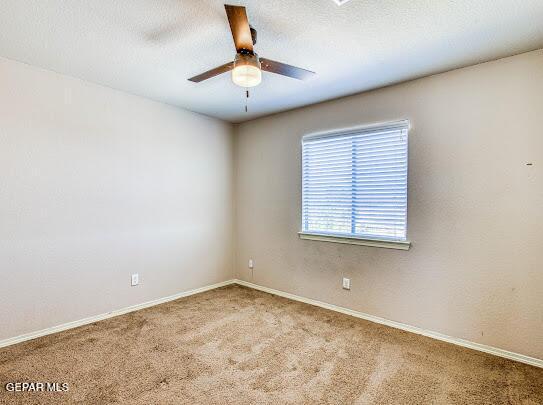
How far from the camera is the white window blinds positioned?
9.48ft

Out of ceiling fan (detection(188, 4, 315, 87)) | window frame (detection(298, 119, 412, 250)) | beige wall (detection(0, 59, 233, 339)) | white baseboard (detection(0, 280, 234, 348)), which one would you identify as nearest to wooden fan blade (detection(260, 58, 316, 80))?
ceiling fan (detection(188, 4, 315, 87))

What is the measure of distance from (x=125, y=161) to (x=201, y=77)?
5.33 ft

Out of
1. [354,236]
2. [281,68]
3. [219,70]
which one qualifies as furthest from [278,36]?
[354,236]

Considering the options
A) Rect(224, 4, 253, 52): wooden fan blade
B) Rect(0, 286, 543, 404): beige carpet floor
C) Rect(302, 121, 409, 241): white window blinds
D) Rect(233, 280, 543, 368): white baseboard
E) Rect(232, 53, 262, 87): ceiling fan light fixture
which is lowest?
Rect(0, 286, 543, 404): beige carpet floor

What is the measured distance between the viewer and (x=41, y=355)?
2293 millimetres

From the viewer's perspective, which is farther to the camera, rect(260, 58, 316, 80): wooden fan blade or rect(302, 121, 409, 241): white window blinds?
rect(302, 121, 409, 241): white window blinds

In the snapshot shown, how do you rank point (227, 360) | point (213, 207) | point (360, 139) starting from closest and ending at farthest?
point (227, 360), point (360, 139), point (213, 207)

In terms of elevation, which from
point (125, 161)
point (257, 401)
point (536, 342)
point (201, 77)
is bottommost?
point (257, 401)

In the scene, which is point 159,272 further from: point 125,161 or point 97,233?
point 125,161

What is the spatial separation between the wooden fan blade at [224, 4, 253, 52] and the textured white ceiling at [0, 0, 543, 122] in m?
0.25

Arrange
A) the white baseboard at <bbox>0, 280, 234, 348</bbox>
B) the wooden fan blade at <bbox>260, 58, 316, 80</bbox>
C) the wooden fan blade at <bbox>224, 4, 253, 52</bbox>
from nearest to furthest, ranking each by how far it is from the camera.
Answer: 1. the wooden fan blade at <bbox>224, 4, 253, 52</bbox>
2. the wooden fan blade at <bbox>260, 58, 316, 80</bbox>
3. the white baseboard at <bbox>0, 280, 234, 348</bbox>

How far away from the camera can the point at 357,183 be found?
10.3 ft

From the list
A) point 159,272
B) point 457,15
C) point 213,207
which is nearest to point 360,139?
point 457,15

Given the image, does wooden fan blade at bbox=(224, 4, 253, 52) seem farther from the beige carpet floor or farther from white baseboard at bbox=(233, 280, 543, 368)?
white baseboard at bbox=(233, 280, 543, 368)
